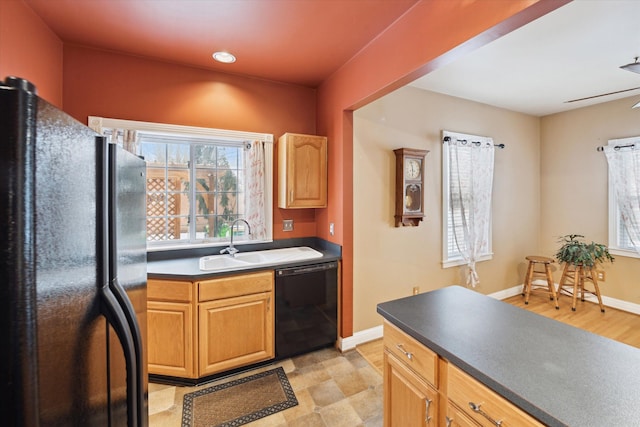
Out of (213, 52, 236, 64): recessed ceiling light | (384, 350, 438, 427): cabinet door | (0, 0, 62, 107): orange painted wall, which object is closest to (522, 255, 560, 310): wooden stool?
(384, 350, 438, 427): cabinet door

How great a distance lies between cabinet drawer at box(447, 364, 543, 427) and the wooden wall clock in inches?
82.9

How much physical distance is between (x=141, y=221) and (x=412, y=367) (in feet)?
4.11

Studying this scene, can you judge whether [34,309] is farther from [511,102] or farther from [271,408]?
[511,102]

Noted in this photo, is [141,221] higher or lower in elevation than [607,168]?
lower

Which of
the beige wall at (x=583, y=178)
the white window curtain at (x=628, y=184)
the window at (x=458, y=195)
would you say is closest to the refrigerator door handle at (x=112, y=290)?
the window at (x=458, y=195)

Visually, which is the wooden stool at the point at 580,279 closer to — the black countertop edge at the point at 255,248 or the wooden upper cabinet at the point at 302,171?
the black countertop edge at the point at 255,248

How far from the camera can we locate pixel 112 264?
644 mm

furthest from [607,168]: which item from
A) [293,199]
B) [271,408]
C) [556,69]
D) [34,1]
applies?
[34,1]

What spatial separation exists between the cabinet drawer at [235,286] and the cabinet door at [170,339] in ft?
0.55

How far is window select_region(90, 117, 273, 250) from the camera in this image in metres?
2.59

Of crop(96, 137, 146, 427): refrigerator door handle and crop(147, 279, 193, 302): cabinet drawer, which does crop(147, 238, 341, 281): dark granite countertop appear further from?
crop(96, 137, 146, 427): refrigerator door handle

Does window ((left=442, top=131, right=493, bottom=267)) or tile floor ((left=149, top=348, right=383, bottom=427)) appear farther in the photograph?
window ((left=442, top=131, right=493, bottom=267))

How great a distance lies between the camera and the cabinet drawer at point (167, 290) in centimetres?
212

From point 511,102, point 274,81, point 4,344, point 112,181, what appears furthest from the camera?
point 511,102
